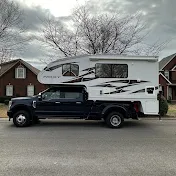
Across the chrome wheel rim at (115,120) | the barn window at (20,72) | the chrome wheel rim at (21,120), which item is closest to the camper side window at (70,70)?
the chrome wheel rim at (115,120)

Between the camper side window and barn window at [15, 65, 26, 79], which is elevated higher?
barn window at [15, 65, 26, 79]

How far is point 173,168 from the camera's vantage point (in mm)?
5789

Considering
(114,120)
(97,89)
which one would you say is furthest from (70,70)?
(114,120)

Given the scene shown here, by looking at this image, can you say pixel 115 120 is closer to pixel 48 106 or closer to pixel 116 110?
pixel 116 110

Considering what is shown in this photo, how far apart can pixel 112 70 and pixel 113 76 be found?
268 millimetres

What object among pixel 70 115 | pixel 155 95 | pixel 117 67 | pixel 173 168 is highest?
pixel 117 67

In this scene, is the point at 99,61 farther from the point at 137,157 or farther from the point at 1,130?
the point at 137,157

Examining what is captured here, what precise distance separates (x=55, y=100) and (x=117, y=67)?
3093 millimetres

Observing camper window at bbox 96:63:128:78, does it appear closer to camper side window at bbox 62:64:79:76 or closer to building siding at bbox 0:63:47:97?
camper side window at bbox 62:64:79:76

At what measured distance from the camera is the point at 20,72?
41500 mm

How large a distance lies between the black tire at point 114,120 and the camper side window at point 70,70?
7.78ft

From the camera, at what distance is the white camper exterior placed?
38.9ft

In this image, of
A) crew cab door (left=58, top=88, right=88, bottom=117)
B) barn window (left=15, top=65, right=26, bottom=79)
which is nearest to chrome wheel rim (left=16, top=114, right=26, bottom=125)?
crew cab door (left=58, top=88, right=88, bottom=117)

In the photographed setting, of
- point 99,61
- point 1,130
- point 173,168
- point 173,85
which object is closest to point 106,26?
point 99,61
